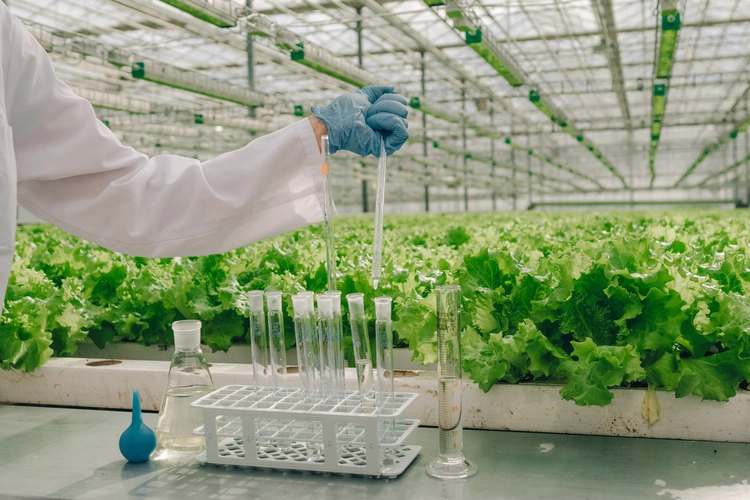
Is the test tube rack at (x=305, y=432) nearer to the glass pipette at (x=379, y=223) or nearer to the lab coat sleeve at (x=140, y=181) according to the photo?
the glass pipette at (x=379, y=223)

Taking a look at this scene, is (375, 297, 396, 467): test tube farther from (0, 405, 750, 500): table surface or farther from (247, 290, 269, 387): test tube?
(247, 290, 269, 387): test tube

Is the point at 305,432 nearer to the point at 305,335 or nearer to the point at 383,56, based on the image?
the point at 305,335

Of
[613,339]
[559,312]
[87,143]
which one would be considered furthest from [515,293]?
[87,143]

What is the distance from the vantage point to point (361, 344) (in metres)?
1.92

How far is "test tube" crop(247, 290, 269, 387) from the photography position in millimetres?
2119

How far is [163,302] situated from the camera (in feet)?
11.2

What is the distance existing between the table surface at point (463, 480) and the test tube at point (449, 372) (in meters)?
0.05

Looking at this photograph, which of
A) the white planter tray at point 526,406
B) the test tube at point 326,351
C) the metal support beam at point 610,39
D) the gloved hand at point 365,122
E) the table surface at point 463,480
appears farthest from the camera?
the metal support beam at point 610,39

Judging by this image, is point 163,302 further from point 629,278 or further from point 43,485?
point 629,278

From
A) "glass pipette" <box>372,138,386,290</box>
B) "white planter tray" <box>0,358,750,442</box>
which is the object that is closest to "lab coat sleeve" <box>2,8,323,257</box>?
"glass pipette" <box>372,138,386,290</box>

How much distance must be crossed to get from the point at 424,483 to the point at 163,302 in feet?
6.28

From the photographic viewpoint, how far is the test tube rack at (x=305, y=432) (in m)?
1.85

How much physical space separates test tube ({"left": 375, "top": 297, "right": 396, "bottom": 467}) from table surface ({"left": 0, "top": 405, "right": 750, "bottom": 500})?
0.10m

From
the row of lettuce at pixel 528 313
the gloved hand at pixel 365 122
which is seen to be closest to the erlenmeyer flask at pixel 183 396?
the row of lettuce at pixel 528 313
